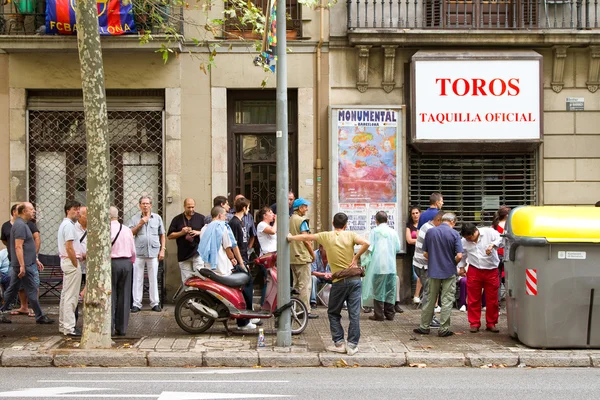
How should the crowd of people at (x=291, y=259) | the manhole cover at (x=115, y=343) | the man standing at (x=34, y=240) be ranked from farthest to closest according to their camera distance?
the man standing at (x=34, y=240)
the manhole cover at (x=115, y=343)
the crowd of people at (x=291, y=259)

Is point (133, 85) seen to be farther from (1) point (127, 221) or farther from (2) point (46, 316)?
(2) point (46, 316)

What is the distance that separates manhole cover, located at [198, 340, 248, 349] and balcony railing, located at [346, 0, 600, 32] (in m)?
6.74

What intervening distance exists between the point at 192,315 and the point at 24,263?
2719mm

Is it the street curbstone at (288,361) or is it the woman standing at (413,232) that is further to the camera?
the woman standing at (413,232)

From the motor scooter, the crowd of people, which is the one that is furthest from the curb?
the motor scooter

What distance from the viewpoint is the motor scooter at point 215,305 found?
38.4ft

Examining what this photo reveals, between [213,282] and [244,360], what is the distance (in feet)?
5.79

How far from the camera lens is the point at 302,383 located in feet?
28.8

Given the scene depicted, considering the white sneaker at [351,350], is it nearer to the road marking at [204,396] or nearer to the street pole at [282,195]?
the street pole at [282,195]

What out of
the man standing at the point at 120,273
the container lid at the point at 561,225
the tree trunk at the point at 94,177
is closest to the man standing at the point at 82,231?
the man standing at the point at 120,273

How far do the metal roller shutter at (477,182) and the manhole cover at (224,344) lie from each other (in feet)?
19.5

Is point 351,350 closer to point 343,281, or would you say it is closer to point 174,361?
point 343,281

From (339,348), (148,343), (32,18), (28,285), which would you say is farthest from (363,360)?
(32,18)

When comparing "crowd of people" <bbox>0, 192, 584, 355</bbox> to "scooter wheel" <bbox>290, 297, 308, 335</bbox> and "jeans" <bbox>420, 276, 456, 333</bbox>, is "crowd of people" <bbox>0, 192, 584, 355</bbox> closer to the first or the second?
"jeans" <bbox>420, 276, 456, 333</bbox>
